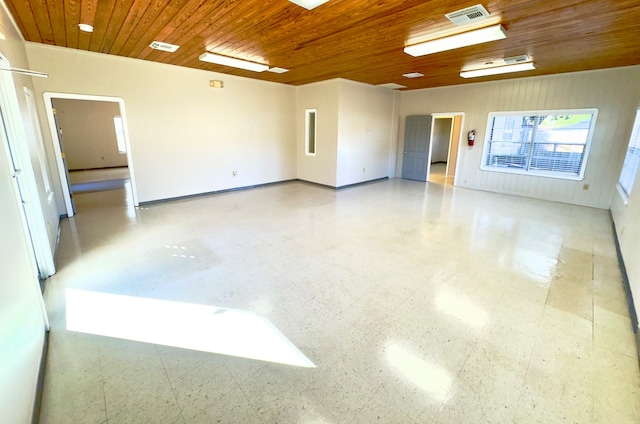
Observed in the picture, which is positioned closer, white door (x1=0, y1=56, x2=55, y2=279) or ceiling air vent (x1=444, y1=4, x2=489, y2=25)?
white door (x1=0, y1=56, x2=55, y2=279)

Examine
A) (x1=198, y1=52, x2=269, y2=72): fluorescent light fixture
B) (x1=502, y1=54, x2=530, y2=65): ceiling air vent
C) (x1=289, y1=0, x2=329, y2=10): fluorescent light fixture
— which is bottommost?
(x1=289, y1=0, x2=329, y2=10): fluorescent light fixture

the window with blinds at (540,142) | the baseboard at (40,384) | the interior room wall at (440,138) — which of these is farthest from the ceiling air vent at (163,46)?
the interior room wall at (440,138)

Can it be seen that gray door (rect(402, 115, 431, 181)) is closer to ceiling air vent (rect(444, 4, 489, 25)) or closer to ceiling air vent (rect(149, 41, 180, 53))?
ceiling air vent (rect(444, 4, 489, 25))

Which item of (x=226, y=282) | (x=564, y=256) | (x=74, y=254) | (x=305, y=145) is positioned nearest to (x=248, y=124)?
(x=305, y=145)

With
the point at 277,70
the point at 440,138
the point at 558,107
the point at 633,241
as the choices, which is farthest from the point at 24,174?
the point at 440,138

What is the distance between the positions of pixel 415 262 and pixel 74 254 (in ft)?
14.1

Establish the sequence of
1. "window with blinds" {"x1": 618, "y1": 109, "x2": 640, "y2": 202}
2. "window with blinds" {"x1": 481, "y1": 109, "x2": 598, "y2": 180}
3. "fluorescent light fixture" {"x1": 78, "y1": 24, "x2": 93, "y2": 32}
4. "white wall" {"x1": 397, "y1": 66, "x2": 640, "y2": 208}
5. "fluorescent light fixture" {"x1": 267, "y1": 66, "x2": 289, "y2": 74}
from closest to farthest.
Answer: "fluorescent light fixture" {"x1": 78, "y1": 24, "x2": 93, "y2": 32} < "window with blinds" {"x1": 618, "y1": 109, "x2": 640, "y2": 202} < "white wall" {"x1": 397, "y1": 66, "x2": 640, "y2": 208} < "fluorescent light fixture" {"x1": 267, "y1": 66, "x2": 289, "y2": 74} < "window with blinds" {"x1": 481, "y1": 109, "x2": 598, "y2": 180}

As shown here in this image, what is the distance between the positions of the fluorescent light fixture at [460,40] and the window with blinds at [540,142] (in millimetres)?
4039

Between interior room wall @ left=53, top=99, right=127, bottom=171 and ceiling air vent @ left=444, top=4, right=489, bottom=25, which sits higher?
ceiling air vent @ left=444, top=4, right=489, bottom=25

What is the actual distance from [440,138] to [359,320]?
40.7ft

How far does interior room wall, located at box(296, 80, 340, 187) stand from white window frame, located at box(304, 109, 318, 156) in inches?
2.8

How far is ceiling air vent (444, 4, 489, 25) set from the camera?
286 centimetres

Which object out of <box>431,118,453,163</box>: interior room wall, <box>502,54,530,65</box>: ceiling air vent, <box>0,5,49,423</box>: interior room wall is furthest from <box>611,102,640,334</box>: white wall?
<box>431,118,453,163</box>: interior room wall

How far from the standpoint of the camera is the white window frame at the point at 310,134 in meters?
7.59
